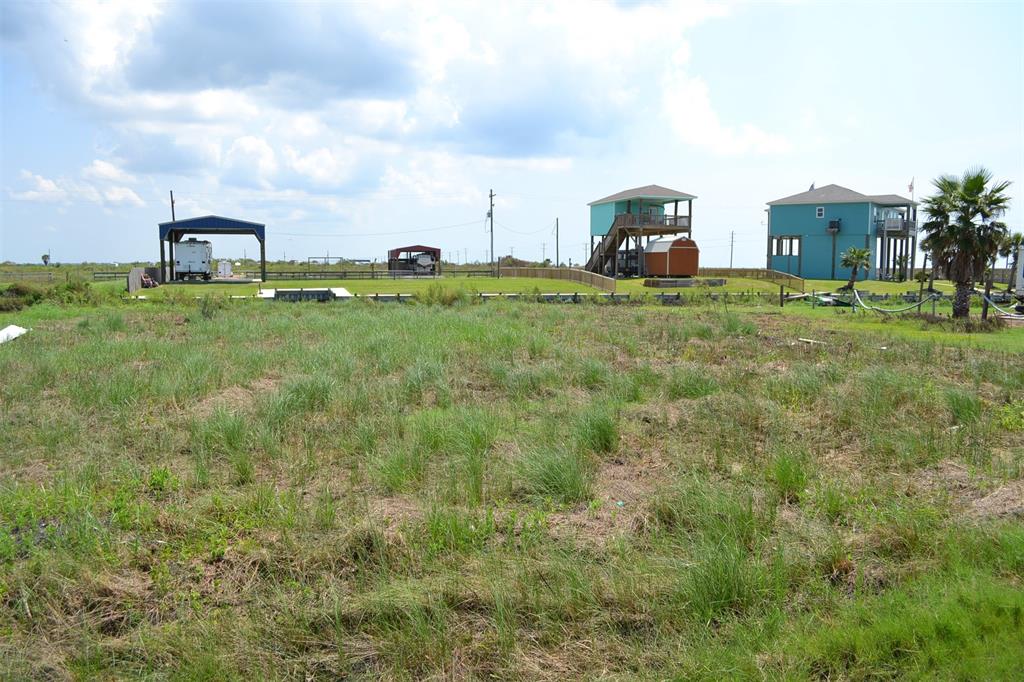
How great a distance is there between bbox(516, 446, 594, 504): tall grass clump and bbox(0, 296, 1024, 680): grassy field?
0.03 metres

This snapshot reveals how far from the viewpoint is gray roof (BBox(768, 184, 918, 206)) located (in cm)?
6243

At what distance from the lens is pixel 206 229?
51375 mm

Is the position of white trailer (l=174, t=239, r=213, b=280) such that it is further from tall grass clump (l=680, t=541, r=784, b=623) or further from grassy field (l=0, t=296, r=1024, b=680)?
tall grass clump (l=680, t=541, r=784, b=623)

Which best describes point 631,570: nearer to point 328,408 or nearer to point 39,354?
point 328,408

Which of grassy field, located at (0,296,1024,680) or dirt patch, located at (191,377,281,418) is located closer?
grassy field, located at (0,296,1024,680)

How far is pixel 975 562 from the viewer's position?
18.0ft

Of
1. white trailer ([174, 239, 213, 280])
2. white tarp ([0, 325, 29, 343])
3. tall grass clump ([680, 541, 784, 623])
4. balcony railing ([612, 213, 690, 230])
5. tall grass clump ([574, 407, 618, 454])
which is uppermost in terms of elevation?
balcony railing ([612, 213, 690, 230])

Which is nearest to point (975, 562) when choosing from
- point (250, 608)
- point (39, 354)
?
point (250, 608)

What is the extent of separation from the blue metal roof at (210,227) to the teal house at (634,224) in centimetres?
2513

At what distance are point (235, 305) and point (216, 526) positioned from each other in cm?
2511

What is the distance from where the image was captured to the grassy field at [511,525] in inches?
186

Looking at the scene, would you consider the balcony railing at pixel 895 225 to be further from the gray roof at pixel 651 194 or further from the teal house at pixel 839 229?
the gray roof at pixel 651 194

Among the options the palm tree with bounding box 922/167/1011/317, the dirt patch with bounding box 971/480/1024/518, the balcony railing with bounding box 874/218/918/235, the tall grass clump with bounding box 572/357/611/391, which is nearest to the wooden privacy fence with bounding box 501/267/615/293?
the palm tree with bounding box 922/167/1011/317

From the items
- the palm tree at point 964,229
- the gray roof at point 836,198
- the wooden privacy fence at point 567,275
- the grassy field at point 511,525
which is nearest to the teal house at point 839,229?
the gray roof at point 836,198
